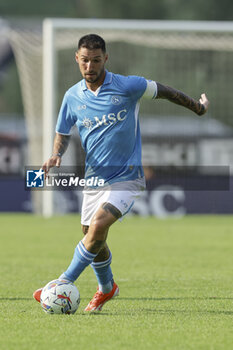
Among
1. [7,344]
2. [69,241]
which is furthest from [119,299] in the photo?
[69,241]

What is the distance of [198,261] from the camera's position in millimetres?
10383

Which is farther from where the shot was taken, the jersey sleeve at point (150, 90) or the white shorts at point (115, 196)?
the jersey sleeve at point (150, 90)

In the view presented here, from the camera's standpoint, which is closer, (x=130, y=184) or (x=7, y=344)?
(x=7, y=344)

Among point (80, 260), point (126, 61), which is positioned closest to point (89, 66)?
point (80, 260)

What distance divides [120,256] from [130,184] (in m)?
4.78

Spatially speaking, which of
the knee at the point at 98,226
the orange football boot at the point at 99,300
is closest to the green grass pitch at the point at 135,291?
the orange football boot at the point at 99,300

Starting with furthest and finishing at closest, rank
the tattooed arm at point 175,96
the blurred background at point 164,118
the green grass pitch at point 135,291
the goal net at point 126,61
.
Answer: the blurred background at point 164,118 → the goal net at point 126,61 → the tattooed arm at point 175,96 → the green grass pitch at point 135,291

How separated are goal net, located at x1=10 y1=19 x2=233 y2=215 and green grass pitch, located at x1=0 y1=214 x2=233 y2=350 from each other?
156 inches

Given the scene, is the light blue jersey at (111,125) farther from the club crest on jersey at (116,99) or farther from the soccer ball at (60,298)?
the soccer ball at (60,298)

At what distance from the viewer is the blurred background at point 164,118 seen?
1855 cm

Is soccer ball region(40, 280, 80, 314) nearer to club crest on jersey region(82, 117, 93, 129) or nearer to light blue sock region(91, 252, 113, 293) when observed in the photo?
light blue sock region(91, 252, 113, 293)

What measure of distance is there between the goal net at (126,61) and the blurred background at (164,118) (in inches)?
0.9

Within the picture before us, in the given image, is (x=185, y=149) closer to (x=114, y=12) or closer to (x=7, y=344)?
(x=7, y=344)

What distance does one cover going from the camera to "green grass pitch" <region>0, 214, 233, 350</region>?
198 inches
